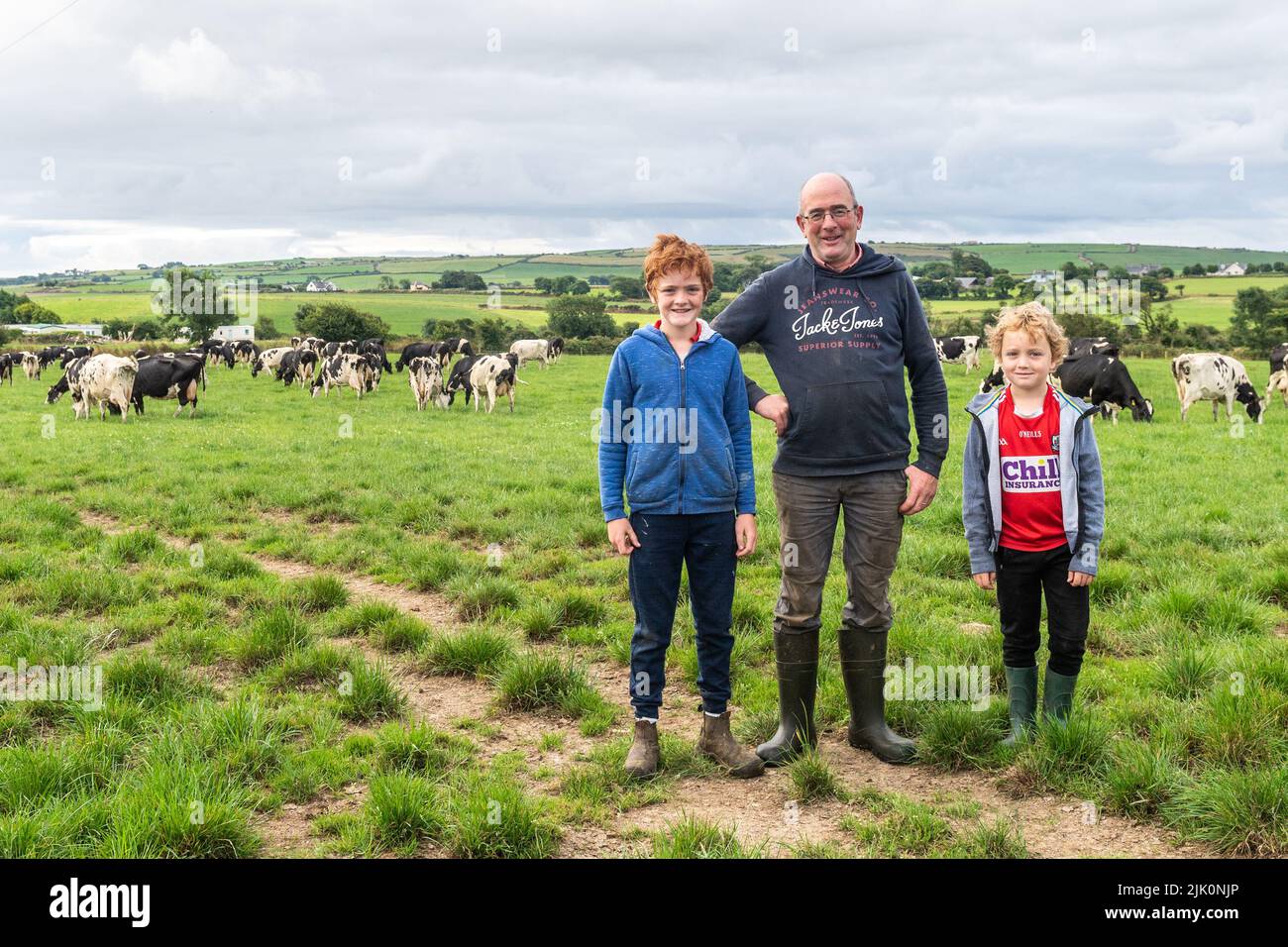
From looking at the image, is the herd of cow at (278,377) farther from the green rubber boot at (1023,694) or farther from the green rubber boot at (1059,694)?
the green rubber boot at (1059,694)

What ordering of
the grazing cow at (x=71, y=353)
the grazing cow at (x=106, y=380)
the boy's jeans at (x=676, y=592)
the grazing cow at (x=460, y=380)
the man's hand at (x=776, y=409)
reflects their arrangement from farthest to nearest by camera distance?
the grazing cow at (x=71, y=353) → the grazing cow at (x=460, y=380) → the grazing cow at (x=106, y=380) → the man's hand at (x=776, y=409) → the boy's jeans at (x=676, y=592)

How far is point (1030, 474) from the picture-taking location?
4535 millimetres

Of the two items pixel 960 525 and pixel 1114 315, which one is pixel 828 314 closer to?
pixel 960 525

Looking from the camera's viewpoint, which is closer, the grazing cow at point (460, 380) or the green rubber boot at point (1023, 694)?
the green rubber boot at point (1023, 694)

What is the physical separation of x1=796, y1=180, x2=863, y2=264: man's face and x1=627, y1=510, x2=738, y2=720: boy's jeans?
1.36m

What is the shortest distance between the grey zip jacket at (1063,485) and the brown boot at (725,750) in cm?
139

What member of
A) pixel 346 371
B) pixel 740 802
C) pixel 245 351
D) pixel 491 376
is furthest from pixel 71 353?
pixel 740 802

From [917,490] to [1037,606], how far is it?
0.84m

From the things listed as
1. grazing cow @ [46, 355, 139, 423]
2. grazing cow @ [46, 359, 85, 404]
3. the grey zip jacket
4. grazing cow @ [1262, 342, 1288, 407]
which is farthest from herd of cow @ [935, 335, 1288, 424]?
grazing cow @ [46, 359, 85, 404]

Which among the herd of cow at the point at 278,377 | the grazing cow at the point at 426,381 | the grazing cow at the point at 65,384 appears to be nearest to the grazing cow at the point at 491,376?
the herd of cow at the point at 278,377

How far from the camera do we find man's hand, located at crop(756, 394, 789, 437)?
4.61 m

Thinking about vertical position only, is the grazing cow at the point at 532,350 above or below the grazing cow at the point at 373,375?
above

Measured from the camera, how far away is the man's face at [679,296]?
4.42 m
